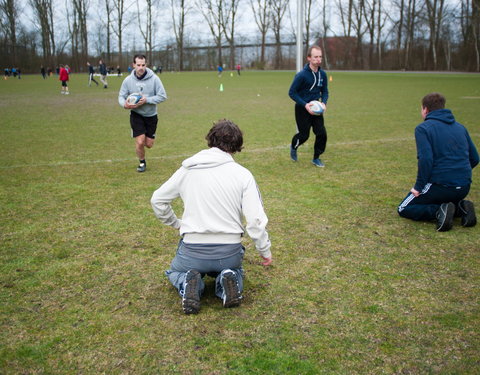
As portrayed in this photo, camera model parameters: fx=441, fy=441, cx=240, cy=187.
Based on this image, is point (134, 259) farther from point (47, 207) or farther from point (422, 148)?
point (422, 148)

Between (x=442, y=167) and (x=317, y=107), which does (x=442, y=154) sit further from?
(x=317, y=107)

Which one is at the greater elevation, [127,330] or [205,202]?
[205,202]

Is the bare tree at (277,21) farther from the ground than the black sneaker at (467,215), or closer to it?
farther from the ground

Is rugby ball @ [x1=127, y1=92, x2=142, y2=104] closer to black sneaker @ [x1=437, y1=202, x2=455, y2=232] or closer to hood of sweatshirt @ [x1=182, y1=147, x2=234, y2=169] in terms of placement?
hood of sweatshirt @ [x1=182, y1=147, x2=234, y2=169]

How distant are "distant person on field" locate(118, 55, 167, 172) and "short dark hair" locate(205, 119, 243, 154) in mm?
4307

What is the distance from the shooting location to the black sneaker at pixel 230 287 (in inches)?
131

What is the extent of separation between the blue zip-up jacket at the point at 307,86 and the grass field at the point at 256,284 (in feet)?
4.13

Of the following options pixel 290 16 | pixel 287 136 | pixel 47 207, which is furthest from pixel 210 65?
pixel 47 207

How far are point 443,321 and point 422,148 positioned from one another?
239cm

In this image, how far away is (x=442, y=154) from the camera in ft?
16.7

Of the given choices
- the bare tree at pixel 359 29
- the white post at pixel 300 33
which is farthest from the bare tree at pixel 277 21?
the white post at pixel 300 33

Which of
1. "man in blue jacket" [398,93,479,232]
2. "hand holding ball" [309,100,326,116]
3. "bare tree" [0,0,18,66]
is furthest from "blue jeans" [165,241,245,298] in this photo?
"bare tree" [0,0,18,66]

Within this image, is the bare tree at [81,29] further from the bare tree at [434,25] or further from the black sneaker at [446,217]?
the black sneaker at [446,217]

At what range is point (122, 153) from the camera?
9.51 meters
